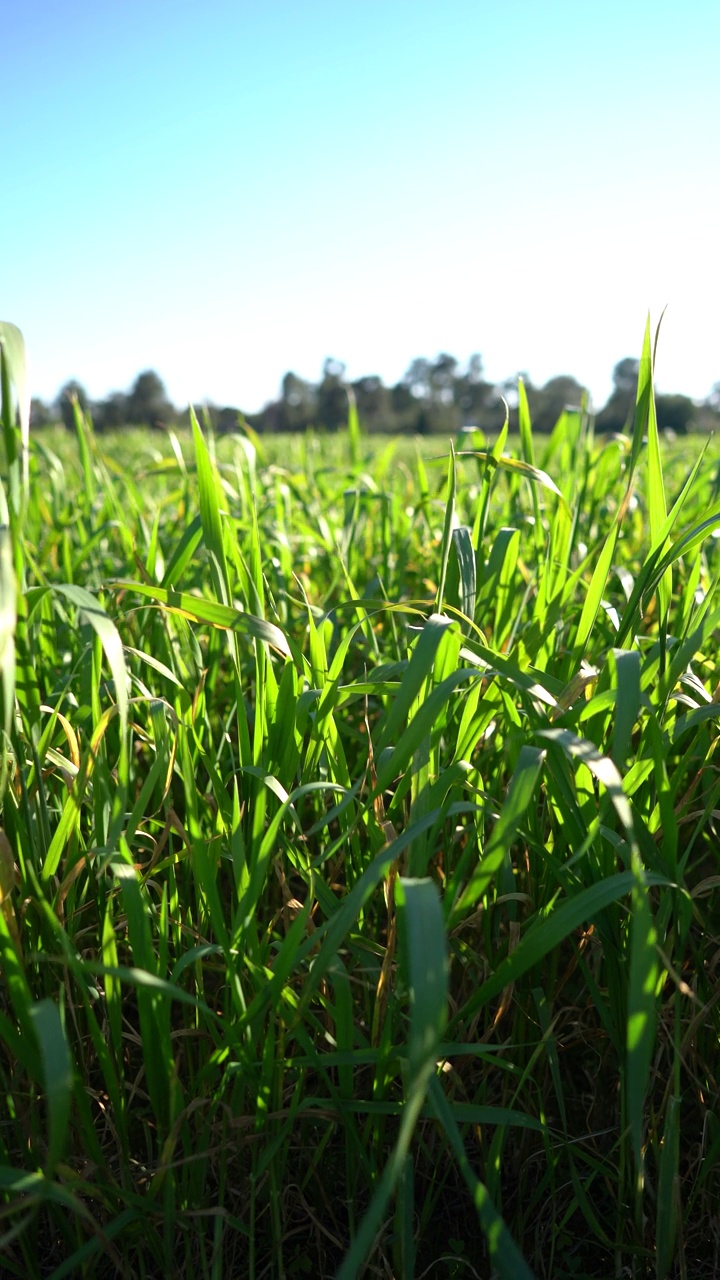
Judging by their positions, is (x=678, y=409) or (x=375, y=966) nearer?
(x=375, y=966)

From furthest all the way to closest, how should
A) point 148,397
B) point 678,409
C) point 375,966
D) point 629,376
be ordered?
1. point 148,397
2. point 678,409
3. point 629,376
4. point 375,966

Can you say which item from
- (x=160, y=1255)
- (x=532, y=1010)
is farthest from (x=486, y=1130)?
(x=160, y=1255)

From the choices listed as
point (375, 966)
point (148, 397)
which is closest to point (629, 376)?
point (375, 966)

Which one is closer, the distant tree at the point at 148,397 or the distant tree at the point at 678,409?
the distant tree at the point at 678,409

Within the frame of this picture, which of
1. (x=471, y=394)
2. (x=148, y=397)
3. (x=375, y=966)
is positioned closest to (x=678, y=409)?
(x=471, y=394)

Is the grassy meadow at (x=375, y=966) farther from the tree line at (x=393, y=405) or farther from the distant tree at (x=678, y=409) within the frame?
the distant tree at (x=678, y=409)

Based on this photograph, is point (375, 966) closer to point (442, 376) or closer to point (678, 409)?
point (678, 409)

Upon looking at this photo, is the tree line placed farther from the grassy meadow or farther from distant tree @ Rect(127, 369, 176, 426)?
the grassy meadow

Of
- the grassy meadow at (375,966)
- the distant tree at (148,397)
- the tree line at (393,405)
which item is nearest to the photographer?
the grassy meadow at (375,966)

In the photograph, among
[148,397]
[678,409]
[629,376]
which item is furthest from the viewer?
[148,397]

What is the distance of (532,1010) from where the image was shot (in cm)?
91

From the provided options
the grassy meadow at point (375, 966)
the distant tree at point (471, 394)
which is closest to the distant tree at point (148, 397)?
the distant tree at point (471, 394)

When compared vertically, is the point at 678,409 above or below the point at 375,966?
above

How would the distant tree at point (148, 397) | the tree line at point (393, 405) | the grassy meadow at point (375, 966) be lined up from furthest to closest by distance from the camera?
the distant tree at point (148, 397) → the tree line at point (393, 405) → the grassy meadow at point (375, 966)
